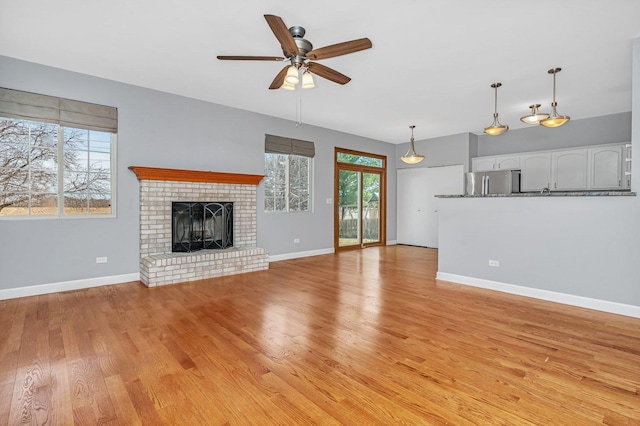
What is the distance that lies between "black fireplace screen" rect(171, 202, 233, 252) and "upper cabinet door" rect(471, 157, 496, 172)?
5.65 meters

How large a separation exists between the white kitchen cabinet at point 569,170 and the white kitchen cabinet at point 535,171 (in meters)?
0.10

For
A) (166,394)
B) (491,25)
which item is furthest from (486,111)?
(166,394)

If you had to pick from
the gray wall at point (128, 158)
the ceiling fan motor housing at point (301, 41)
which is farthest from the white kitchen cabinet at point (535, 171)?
the ceiling fan motor housing at point (301, 41)

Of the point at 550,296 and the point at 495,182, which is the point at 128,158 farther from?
the point at 495,182

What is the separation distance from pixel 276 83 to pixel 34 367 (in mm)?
3161

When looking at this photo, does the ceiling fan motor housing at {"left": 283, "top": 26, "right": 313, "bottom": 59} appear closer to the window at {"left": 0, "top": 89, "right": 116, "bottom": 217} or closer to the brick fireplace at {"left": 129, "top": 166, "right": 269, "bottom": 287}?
the brick fireplace at {"left": 129, "top": 166, "right": 269, "bottom": 287}

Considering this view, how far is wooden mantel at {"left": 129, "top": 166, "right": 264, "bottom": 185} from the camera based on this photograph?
4469mm

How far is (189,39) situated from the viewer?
127 inches

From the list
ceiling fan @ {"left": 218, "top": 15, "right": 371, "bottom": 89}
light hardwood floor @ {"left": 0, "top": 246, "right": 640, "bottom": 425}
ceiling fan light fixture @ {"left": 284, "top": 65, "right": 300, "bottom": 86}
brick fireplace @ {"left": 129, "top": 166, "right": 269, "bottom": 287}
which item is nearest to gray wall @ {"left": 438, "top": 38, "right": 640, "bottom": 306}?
light hardwood floor @ {"left": 0, "top": 246, "right": 640, "bottom": 425}

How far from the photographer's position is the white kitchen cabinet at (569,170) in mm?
6023

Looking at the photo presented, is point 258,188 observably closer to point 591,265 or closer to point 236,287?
point 236,287

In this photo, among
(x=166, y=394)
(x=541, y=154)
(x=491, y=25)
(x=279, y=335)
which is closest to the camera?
(x=166, y=394)

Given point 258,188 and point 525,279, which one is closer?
point 525,279

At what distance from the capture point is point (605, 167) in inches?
228
